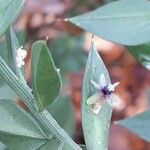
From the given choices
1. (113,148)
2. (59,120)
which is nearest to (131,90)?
(113,148)

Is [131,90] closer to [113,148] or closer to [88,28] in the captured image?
[113,148]

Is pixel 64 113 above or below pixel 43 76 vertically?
below

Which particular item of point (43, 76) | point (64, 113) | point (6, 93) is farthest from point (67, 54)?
point (43, 76)

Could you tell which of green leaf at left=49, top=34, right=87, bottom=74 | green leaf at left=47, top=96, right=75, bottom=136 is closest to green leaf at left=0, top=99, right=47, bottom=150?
green leaf at left=47, top=96, right=75, bottom=136

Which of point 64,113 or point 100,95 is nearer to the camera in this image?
point 100,95

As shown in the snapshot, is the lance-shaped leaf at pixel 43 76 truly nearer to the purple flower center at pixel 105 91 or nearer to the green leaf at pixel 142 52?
the purple flower center at pixel 105 91

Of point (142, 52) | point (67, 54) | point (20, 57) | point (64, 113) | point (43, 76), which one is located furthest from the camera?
point (67, 54)

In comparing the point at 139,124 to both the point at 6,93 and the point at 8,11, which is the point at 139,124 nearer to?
the point at 6,93
